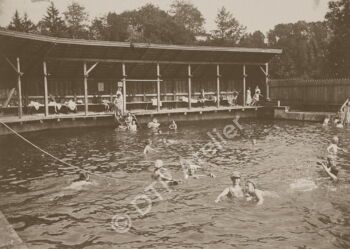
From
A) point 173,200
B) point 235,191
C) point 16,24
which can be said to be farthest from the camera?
point 16,24

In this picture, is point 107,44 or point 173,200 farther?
point 107,44

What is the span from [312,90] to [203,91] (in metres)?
9.58

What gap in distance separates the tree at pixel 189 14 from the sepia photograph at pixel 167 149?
4572cm

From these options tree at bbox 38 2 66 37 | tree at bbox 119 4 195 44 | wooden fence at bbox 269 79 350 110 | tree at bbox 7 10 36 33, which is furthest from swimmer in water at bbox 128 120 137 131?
tree at bbox 38 2 66 37

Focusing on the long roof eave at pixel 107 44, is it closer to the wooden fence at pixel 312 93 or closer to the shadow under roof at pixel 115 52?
the shadow under roof at pixel 115 52

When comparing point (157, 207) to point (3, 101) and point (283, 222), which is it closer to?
point (283, 222)

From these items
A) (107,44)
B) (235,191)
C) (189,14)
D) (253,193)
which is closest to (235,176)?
(235,191)

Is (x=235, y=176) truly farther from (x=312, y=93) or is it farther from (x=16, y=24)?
(x=16, y=24)

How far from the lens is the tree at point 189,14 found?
100500 mm

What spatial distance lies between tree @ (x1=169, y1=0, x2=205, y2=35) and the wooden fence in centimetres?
6207

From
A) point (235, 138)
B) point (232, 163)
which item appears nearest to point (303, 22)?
point (235, 138)

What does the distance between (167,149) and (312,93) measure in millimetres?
20415

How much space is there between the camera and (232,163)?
1750 centimetres

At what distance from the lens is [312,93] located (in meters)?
37.2
